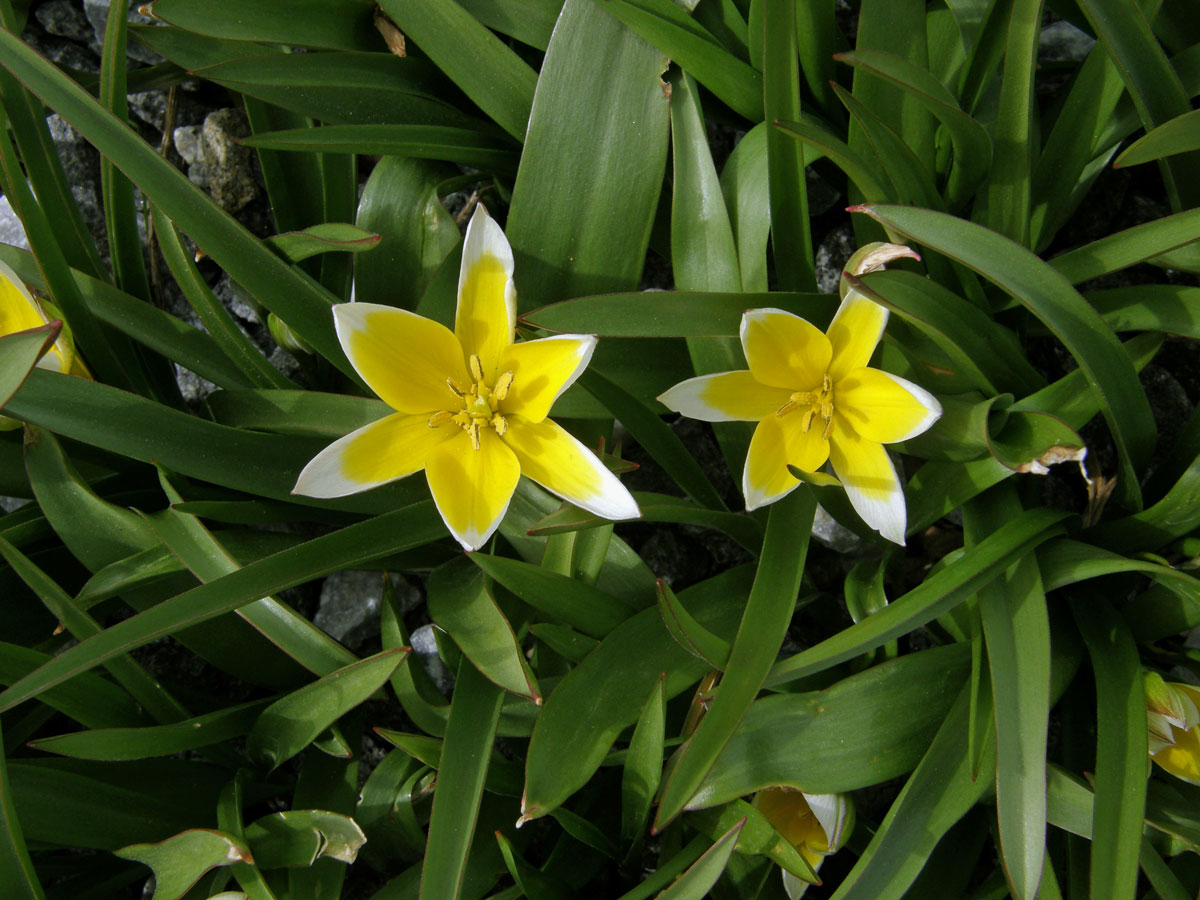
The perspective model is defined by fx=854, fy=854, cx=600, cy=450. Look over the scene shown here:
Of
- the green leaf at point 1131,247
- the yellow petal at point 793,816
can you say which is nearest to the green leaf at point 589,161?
the green leaf at point 1131,247

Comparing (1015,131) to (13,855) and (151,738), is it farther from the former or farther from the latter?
(13,855)

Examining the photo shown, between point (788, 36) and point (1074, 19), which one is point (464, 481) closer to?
point (788, 36)

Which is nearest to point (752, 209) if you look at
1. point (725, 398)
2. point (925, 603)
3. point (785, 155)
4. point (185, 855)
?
point (785, 155)

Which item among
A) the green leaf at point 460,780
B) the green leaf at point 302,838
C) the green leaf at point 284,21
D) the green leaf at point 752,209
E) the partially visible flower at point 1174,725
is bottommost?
the green leaf at point 302,838

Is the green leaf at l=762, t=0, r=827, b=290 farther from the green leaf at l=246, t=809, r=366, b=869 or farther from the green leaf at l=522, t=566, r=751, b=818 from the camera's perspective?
the green leaf at l=246, t=809, r=366, b=869

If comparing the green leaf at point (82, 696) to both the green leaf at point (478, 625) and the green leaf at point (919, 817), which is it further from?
the green leaf at point (919, 817)

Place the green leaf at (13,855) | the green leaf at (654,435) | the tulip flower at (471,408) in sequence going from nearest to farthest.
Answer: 1. the green leaf at (13,855)
2. the tulip flower at (471,408)
3. the green leaf at (654,435)

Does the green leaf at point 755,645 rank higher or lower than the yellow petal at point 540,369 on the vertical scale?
lower
